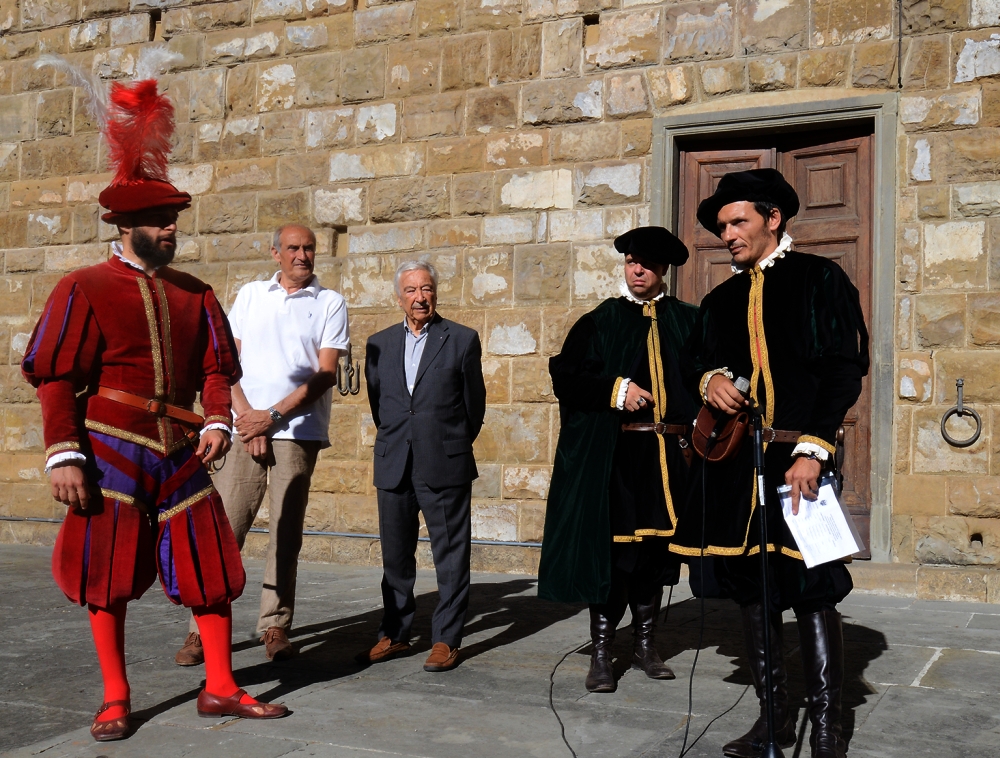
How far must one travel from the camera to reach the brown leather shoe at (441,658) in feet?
15.2

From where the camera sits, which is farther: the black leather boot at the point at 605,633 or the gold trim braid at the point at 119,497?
the black leather boot at the point at 605,633

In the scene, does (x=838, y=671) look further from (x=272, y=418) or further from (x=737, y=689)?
(x=272, y=418)

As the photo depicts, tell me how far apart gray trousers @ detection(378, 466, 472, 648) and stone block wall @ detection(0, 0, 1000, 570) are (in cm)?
278

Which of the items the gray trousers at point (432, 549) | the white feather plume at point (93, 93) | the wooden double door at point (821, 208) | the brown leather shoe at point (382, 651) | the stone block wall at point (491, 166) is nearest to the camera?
the white feather plume at point (93, 93)

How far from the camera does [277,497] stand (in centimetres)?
511

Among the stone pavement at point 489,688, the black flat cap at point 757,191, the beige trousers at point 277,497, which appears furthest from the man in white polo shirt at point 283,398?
the black flat cap at point 757,191

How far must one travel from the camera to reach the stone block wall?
6758 mm

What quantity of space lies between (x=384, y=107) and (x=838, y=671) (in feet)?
19.8

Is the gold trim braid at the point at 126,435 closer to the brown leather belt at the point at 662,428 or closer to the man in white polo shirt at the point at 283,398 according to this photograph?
the man in white polo shirt at the point at 283,398

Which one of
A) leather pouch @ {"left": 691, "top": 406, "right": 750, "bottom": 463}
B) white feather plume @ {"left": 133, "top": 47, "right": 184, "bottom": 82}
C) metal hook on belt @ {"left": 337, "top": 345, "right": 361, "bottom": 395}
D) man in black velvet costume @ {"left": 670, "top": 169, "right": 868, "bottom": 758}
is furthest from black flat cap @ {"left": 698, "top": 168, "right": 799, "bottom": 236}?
white feather plume @ {"left": 133, "top": 47, "right": 184, "bottom": 82}

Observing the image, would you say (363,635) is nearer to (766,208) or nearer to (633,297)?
(633,297)

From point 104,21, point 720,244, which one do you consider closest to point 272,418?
point 720,244

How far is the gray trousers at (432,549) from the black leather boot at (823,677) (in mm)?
1739

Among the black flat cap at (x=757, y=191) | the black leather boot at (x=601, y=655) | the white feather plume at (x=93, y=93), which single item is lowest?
the black leather boot at (x=601, y=655)
